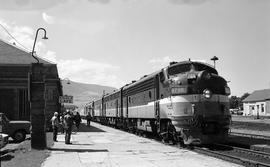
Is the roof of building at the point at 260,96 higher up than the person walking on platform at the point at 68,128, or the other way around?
the roof of building at the point at 260,96

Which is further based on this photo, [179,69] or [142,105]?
[142,105]

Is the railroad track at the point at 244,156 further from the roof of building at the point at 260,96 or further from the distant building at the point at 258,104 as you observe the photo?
the roof of building at the point at 260,96

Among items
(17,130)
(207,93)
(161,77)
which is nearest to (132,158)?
(207,93)

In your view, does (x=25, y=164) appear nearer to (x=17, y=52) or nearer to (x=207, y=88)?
(x=207, y=88)

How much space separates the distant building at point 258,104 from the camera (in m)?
91.9

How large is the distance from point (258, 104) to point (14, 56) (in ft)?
229

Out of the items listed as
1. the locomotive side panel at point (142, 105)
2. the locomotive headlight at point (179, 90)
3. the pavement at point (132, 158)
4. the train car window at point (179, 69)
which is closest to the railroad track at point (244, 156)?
the pavement at point (132, 158)

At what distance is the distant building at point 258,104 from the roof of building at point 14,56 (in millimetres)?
63671

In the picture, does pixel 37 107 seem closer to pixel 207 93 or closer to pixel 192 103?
pixel 192 103

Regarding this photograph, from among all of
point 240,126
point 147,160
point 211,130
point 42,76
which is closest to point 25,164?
point 147,160

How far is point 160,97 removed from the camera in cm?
1939

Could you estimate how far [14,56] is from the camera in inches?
1594

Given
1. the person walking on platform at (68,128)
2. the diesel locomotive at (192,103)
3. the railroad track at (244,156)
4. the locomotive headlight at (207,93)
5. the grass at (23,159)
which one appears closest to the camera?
the railroad track at (244,156)

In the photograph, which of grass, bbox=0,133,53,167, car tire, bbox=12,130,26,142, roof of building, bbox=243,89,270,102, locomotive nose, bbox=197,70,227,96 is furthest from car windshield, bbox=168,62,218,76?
roof of building, bbox=243,89,270,102
